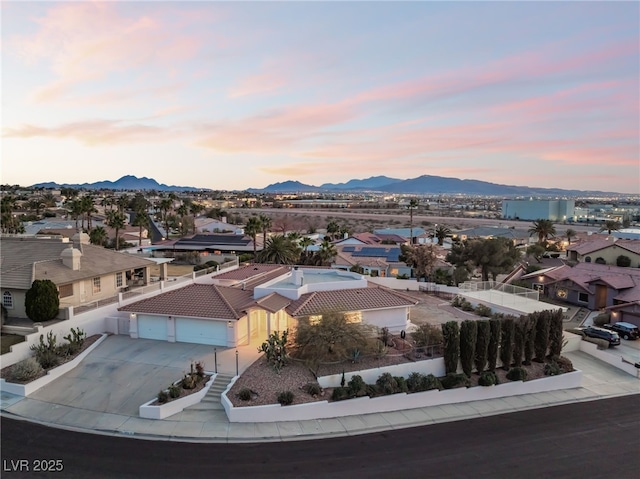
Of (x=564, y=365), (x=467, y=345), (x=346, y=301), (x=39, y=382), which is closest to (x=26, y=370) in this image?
(x=39, y=382)

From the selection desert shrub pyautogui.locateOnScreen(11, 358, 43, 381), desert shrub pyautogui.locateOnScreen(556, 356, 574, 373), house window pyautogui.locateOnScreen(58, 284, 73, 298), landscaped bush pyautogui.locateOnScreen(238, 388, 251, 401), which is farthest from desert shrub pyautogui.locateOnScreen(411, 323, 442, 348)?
house window pyautogui.locateOnScreen(58, 284, 73, 298)

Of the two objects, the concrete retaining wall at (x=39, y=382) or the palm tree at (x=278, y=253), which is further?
the palm tree at (x=278, y=253)

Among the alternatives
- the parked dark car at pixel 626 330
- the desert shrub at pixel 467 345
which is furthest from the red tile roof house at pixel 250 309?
the parked dark car at pixel 626 330

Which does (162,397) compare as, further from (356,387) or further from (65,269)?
(65,269)

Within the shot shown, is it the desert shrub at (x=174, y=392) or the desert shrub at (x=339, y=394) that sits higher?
the desert shrub at (x=174, y=392)

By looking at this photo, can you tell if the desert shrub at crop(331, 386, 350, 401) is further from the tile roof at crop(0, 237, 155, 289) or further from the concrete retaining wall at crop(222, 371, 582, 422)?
the tile roof at crop(0, 237, 155, 289)

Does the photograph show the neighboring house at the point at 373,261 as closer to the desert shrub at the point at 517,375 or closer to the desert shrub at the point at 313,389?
the desert shrub at the point at 517,375

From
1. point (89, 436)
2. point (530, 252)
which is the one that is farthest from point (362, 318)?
point (530, 252)
